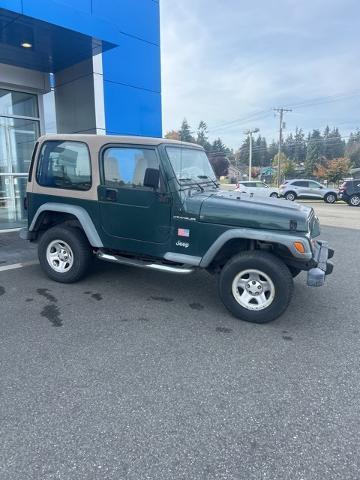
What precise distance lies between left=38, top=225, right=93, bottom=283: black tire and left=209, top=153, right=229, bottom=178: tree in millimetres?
2259

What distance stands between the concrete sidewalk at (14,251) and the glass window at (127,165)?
9.31 ft

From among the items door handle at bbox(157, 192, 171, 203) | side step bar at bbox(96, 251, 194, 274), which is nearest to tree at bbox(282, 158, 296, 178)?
side step bar at bbox(96, 251, 194, 274)

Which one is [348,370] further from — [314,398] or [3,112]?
[3,112]

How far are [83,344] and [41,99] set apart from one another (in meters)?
8.59

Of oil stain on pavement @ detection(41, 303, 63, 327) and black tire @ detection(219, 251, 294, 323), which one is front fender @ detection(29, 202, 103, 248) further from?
black tire @ detection(219, 251, 294, 323)

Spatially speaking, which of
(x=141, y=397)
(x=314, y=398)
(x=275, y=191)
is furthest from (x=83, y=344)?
(x=275, y=191)

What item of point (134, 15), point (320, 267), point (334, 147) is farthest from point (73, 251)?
point (334, 147)

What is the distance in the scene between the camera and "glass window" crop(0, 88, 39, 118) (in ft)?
30.1

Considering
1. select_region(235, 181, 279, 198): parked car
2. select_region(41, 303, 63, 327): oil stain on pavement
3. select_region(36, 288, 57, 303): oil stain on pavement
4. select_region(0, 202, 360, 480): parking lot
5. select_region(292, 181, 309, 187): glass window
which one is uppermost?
select_region(292, 181, 309, 187): glass window

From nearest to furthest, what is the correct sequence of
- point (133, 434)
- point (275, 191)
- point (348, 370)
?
1. point (133, 434)
2. point (348, 370)
3. point (275, 191)

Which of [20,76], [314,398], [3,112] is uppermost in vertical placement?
[20,76]

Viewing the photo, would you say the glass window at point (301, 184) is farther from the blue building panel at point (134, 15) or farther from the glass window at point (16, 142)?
the glass window at point (16, 142)

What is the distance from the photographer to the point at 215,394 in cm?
268

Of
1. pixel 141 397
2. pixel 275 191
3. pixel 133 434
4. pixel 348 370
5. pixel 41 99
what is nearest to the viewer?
pixel 133 434
